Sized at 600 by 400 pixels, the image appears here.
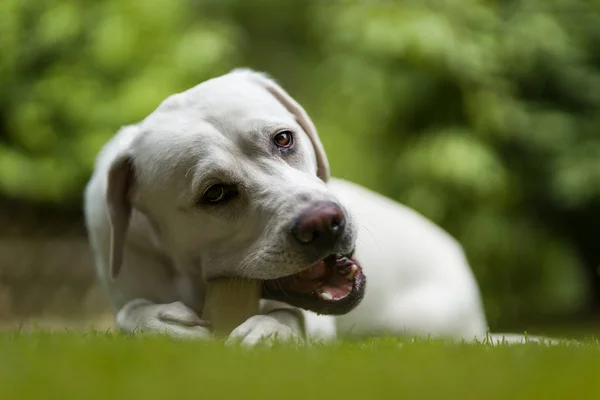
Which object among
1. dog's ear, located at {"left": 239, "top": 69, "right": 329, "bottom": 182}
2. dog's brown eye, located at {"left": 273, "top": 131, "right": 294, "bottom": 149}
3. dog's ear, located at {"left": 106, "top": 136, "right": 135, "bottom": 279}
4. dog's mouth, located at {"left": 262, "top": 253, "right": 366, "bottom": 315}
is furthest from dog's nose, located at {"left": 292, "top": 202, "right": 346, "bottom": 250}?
dog's ear, located at {"left": 106, "top": 136, "right": 135, "bottom": 279}

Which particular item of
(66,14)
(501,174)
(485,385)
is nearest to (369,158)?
(501,174)

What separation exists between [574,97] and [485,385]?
4.80 meters

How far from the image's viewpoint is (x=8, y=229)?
5.53 m

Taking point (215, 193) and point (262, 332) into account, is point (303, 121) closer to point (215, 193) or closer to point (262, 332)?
point (215, 193)

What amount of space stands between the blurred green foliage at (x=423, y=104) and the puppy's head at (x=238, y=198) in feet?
8.74

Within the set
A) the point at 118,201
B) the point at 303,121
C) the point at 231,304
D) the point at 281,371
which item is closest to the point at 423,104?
the point at 303,121

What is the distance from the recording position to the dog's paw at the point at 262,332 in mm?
2156

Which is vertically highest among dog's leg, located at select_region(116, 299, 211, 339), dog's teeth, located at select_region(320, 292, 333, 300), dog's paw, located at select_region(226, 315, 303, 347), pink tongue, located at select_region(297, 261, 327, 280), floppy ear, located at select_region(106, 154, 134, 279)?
floppy ear, located at select_region(106, 154, 134, 279)

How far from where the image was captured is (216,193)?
100 inches

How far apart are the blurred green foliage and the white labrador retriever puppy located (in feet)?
8.22

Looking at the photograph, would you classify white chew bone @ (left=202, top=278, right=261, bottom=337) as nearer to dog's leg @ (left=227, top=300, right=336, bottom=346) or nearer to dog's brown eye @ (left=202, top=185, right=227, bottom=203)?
dog's leg @ (left=227, top=300, right=336, bottom=346)

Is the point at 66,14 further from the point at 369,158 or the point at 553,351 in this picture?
the point at 553,351

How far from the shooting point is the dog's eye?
8.33 ft

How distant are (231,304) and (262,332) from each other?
25cm
